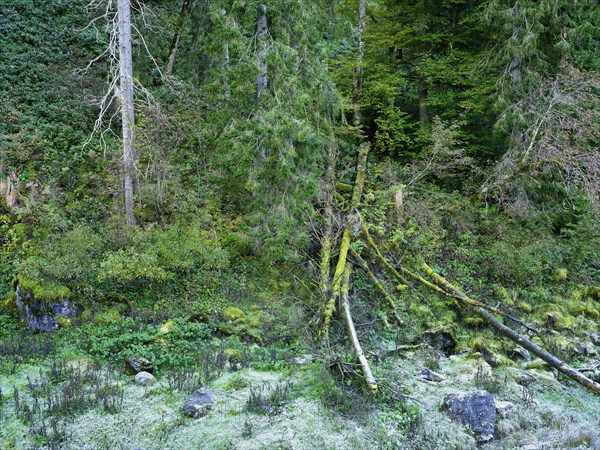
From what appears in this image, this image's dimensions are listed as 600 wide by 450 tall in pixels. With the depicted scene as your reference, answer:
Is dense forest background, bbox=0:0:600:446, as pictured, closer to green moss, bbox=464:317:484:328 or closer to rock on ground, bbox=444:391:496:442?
green moss, bbox=464:317:484:328

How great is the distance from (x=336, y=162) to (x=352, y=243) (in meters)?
4.18

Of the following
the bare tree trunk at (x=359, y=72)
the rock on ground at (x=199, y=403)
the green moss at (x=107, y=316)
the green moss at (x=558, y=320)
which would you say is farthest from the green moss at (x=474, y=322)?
the bare tree trunk at (x=359, y=72)

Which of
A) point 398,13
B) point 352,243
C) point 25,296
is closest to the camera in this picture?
point 25,296

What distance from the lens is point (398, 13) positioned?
16.0 meters

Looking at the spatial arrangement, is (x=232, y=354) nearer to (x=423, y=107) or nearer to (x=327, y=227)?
(x=327, y=227)

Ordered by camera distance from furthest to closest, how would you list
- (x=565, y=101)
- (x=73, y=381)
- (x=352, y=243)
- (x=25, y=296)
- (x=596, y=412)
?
(x=565, y=101) → (x=352, y=243) → (x=25, y=296) → (x=596, y=412) → (x=73, y=381)

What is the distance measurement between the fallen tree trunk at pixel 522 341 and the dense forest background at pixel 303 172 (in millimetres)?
416

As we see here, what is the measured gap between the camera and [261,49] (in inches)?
386

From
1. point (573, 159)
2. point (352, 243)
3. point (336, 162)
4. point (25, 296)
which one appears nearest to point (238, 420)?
point (25, 296)

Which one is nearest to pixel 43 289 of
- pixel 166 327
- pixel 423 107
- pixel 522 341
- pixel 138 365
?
pixel 166 327

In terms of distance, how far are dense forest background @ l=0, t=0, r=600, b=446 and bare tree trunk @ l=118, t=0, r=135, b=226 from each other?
0.32 meters

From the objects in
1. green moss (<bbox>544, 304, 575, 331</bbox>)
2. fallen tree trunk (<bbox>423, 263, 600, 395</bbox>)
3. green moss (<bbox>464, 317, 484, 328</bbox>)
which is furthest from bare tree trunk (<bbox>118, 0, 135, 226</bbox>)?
green moss (<bbox>544, 304, 575, 331</bbox>)

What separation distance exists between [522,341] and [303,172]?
5.76 meters

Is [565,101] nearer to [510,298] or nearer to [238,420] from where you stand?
[510,298]
